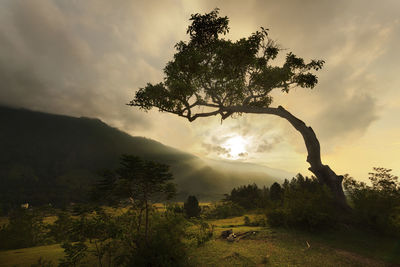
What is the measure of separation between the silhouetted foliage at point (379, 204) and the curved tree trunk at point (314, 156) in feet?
2.33

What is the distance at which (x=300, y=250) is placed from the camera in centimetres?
840

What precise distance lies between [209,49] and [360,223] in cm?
1446

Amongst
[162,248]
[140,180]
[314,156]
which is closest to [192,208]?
[314,156]

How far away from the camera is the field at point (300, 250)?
736 centimetres

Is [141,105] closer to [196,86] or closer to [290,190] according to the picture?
[196,86]

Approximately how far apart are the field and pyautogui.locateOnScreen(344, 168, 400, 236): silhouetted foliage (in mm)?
683

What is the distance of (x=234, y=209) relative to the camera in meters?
34.3

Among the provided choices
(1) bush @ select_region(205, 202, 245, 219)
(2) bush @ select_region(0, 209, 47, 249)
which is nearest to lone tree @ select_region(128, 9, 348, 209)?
(1) bush @ select_region(205, 202, 245, 219)

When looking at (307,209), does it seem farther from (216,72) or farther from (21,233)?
(21,233)

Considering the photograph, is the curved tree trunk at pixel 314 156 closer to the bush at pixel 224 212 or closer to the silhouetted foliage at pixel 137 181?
the silhouetted foliage at pixel 137 181

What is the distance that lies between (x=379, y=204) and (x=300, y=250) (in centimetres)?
542

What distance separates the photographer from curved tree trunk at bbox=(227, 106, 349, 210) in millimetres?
11000

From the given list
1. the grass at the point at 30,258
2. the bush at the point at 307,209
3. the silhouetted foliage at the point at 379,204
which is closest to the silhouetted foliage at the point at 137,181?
the grass at the point at 30,258

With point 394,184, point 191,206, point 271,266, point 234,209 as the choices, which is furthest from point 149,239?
point 191,206
